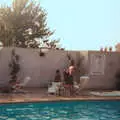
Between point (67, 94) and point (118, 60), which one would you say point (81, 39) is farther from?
point (67, 94)

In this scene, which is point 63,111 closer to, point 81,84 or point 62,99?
point 62,99

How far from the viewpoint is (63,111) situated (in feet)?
44.9

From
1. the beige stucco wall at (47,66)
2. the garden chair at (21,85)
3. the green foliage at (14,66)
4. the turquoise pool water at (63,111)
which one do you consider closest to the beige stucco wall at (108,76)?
the beige stucco wall at (47,66)

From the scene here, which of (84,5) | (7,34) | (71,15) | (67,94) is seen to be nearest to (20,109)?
(67,94)

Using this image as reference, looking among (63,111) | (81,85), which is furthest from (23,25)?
(63,111)

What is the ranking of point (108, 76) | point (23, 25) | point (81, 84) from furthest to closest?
point (23, 25), point (108, 76), point (81, 84)

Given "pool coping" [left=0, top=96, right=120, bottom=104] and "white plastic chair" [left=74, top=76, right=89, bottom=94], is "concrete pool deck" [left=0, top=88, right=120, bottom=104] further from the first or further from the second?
"white plastic chair" [left=74, top=76, right=89, bottom=94]

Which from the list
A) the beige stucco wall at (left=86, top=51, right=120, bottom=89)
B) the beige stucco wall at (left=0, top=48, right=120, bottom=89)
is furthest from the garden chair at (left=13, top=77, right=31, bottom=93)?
the beige stucco wall at (left=86, top=51, right=120, bottom=89)

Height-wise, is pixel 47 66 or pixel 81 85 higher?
pixel 47 66

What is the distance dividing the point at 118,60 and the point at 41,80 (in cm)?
504

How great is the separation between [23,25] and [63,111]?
2008cm

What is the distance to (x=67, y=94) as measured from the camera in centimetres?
1659

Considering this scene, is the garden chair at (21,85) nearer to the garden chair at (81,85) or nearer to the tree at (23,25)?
the garden chair at (81,85)

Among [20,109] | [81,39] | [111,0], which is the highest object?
[111,0]
